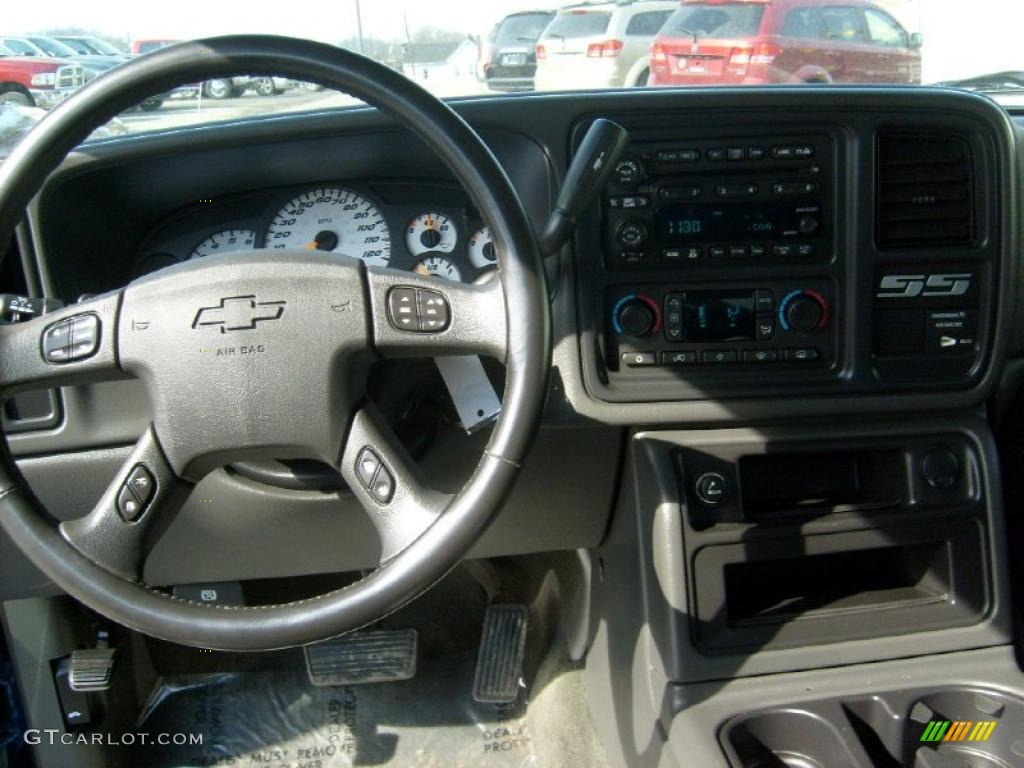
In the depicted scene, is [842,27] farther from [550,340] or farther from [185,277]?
[185,277]

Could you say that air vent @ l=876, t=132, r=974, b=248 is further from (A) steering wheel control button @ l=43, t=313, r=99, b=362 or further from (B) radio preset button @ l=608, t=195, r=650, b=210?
(A) steering wheel control button @ l=43, t=313, r=99, b=362

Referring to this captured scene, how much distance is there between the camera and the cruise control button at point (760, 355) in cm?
172

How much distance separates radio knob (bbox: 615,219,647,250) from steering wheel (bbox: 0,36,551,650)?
1.56 ft

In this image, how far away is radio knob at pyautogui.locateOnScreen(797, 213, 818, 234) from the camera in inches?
67.5

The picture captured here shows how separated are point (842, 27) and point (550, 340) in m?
1.79

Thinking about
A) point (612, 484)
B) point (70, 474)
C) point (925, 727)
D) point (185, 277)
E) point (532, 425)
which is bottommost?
point (925, 727)

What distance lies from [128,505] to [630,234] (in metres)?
0.91

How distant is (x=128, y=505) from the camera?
129 cm

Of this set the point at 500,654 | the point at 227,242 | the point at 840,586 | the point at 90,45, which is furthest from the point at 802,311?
the point at 90,45

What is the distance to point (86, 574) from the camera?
1.20 metres

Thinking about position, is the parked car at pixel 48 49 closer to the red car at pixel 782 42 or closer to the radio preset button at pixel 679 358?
the radio preset button at pixel 679 358

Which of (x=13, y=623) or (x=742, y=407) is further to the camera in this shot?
(x=13, y=623)

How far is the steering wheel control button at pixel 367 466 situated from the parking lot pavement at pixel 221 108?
60 centimetres

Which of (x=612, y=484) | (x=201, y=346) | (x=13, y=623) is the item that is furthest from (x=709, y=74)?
(x=13, y=623)
